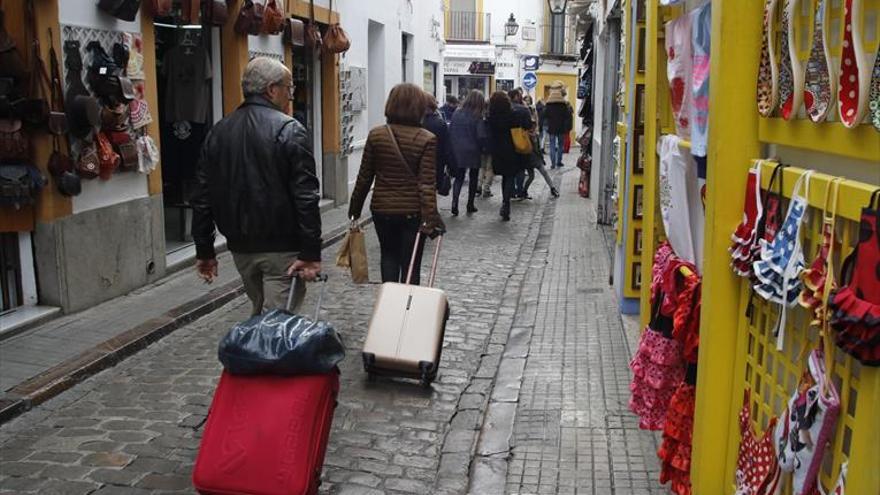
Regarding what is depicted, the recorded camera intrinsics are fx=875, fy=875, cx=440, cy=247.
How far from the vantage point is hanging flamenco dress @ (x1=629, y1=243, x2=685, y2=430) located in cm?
371

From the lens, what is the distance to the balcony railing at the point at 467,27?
40.8 metres

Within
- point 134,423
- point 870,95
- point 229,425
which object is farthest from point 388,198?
point 870,95

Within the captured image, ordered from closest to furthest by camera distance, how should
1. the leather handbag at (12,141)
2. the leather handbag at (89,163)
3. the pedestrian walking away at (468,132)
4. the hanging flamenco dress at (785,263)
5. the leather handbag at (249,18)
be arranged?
1. the hanging flamenco dress at (785,263)
2. the leather handbag at (12,141)
3. the leather handbag at (89,163)
4. the leather handbag at (249,18)
5. the pedestrian walking away at (468,132)

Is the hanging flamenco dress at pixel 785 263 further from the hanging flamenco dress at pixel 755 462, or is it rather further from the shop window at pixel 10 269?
the shop window at pixel 10 269

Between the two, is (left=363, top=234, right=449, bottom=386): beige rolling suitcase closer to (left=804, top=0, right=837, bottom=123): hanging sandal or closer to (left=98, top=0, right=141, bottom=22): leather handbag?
(left=804, top=0, right=837, bottom=123): hanging sandal

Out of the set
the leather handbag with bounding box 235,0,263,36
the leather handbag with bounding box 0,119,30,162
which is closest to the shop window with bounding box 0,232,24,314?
the leather handbag with bounding box 0,119,30,162

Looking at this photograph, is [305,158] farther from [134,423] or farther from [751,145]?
[751,145]

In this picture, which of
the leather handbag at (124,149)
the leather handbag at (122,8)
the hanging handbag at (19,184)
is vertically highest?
the leather handbag at (122,8)

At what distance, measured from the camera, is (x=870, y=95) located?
1.97 m

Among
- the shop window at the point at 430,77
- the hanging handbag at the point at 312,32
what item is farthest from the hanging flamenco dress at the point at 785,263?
the shop window at the point at 430,77

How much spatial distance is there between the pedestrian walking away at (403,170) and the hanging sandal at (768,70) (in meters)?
3.16

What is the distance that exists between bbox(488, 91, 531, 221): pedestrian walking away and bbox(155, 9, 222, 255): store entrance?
4.59 m

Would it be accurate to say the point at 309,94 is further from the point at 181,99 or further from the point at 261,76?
the point at 261,76

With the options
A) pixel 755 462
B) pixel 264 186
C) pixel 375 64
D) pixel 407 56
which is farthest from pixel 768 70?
pixel 407 56
